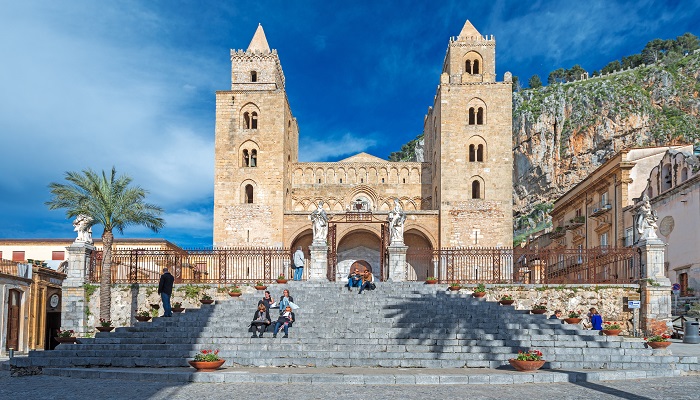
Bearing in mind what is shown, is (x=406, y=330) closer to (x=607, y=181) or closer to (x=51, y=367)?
(x=51, y=367)

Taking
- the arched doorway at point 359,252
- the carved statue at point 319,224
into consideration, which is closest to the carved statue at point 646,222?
the carved statue at point 319,224

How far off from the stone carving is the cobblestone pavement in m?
10.8

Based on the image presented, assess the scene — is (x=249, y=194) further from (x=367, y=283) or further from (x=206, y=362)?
(x=206, y=362)

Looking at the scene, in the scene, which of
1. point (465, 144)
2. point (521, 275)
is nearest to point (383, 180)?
point (465, 144)

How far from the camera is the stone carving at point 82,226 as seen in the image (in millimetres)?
22172

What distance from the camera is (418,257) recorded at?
25250mm

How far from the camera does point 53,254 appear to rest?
143ft

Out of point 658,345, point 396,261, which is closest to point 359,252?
point 396,261

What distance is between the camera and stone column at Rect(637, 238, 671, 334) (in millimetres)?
20453

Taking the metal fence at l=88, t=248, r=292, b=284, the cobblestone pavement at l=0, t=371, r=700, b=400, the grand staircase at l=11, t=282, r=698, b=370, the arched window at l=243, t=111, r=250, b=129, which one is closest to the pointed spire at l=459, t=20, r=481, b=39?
the arched window at l=243, t=111, r=250, b=129

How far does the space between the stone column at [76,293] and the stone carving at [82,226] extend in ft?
0.71

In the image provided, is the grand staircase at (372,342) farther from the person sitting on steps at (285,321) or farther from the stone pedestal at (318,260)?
the stone pedestal at (318,260)

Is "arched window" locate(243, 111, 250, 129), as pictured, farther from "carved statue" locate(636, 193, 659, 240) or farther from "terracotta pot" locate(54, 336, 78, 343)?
"carved statue" locate(636, 193, 659, 240)

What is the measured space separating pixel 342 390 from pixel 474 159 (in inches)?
1240
